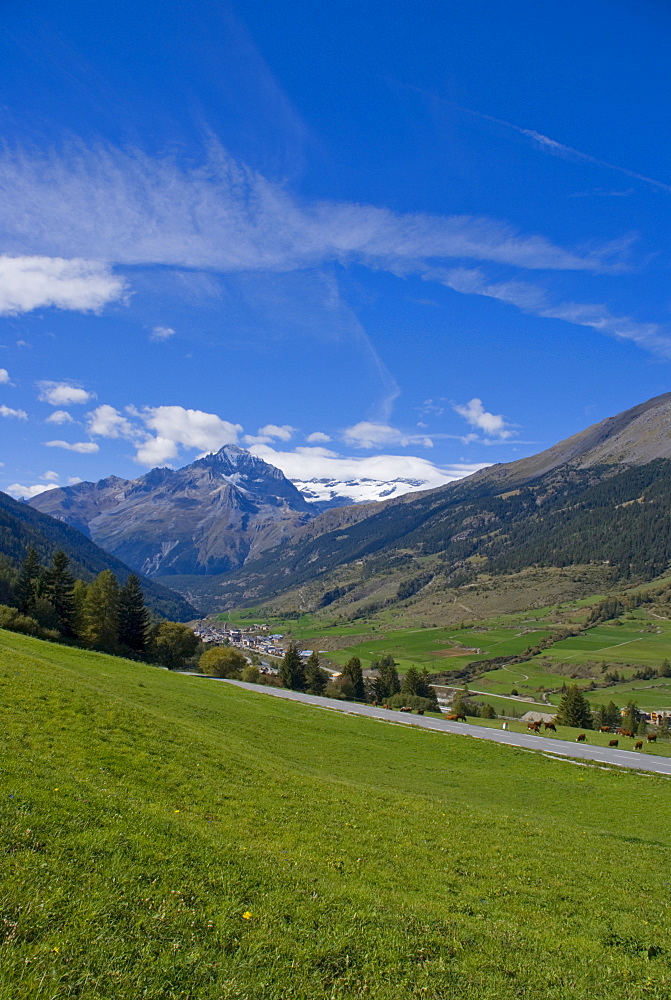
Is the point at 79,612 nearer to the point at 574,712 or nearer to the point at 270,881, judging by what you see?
the point at 574,712

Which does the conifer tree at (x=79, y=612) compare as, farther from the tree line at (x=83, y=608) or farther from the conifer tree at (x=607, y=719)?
the conifer tree at (x=607, y=719)

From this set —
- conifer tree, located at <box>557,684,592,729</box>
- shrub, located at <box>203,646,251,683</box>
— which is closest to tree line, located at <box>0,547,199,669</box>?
shrub, located at <box>203,646,251,683</box>

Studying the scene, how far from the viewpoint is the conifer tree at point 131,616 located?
9369 cm

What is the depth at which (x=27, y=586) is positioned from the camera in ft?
288

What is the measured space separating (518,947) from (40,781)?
1230 cm

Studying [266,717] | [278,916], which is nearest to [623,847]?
[278,916]

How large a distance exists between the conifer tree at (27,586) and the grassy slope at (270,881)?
68665 mm

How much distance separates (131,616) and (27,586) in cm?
1856

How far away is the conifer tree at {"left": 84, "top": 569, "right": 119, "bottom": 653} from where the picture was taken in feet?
288

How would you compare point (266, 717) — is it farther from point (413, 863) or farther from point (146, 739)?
point (413, 863)

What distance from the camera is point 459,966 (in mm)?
9727

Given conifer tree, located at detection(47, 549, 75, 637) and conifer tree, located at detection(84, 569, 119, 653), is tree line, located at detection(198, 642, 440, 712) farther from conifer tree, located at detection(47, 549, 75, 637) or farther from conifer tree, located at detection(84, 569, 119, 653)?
conifer tree, located at detection(47, 549, 75, 637)

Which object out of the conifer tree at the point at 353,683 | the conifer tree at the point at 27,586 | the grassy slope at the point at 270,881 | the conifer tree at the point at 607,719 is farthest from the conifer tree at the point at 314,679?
the grassy slope at the point at 270,881

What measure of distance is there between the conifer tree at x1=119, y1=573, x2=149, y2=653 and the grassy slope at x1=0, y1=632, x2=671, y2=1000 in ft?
240
